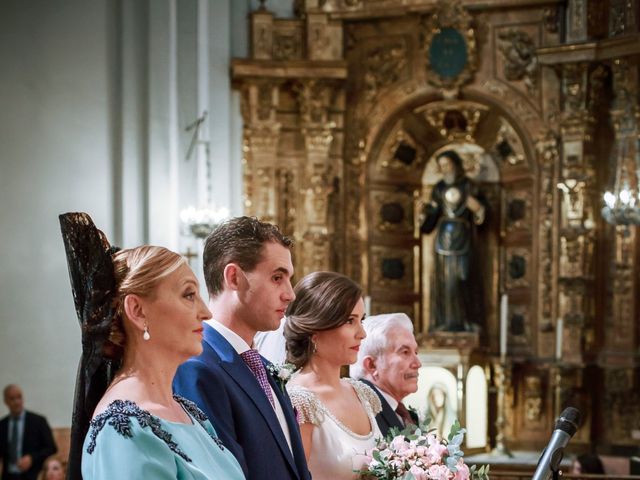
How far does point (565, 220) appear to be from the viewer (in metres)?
11.7

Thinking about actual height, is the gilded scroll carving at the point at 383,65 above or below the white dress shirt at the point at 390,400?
above

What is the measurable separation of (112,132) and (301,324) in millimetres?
8170

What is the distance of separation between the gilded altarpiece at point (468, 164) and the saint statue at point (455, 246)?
30 cm

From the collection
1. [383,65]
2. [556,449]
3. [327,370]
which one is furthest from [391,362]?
[383,65]

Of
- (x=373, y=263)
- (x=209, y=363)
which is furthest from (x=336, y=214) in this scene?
(x=209, y=363)

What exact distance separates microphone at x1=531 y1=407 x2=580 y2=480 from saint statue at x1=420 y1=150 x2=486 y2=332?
8944 mm

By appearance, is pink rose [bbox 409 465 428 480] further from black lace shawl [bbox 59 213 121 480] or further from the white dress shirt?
black lace shawl [bbox 59 213 121 480]

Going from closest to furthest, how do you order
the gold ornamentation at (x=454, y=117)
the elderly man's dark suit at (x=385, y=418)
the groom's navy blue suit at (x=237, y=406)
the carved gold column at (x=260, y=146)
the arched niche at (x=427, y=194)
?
the groom's navy blue suit at (x=237, y=406) < the elderly man's dark suit at (x=385, y=418) < the carved gold column at (x=260, y=146) < the arched niche at (x=427, y=194) < the gold ornamentation at (x=454, y=117)

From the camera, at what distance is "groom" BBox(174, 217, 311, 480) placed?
296cm

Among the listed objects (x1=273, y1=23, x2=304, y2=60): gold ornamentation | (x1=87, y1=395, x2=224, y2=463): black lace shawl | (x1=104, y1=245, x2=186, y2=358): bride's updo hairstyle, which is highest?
(x1=273, y1=23, x2=304, y2=60): gold ornamentation

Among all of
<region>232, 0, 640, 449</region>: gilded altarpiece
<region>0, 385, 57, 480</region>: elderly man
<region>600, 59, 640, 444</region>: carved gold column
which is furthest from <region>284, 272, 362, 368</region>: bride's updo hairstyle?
<region>600, 59, 640, 444</region>: carved gold column

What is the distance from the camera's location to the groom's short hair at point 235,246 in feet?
10.4

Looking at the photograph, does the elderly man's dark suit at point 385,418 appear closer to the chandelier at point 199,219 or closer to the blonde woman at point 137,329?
the blonde woman at point 137,329

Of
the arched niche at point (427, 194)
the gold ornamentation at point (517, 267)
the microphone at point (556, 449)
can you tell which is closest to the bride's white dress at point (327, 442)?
the microphone at point (556, 449)
